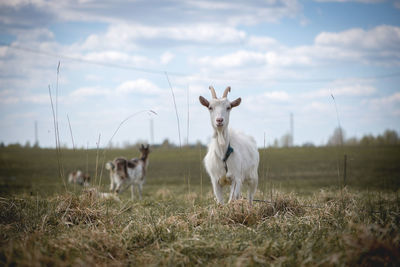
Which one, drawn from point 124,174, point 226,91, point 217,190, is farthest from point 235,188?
point 124,174

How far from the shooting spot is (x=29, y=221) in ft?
16.5

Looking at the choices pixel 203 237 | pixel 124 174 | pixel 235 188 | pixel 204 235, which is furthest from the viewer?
pixel 124 174

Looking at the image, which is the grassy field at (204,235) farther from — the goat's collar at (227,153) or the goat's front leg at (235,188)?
the goat's collar at (227,153)

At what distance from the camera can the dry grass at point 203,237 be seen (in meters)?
3.61

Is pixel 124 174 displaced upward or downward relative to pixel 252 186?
downward

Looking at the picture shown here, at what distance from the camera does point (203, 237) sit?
437 centimetres

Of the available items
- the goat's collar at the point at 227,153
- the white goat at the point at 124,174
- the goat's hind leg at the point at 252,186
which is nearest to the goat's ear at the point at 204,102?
the goat's collar at the point at 227,153

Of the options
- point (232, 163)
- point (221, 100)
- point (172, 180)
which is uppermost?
point (221, 100)

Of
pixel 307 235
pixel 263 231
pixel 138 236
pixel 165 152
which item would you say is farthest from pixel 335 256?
pixel 165 152

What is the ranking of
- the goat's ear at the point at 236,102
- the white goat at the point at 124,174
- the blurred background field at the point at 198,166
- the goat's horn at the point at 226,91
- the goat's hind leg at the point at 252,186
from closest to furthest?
1. the goat's ear at the point at 236,102
2. the goat's horn at the point at 226,91
3. the goat's hind leg at the point at 252,186
4. the white goat at the point at 124,174
5. the blurred background field at the point at 198,166

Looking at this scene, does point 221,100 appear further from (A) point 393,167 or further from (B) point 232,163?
(A) point 393,167

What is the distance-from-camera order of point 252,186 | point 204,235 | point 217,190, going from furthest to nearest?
point 252,186 < point 217,190 < point 204,235

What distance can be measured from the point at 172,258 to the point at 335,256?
1626 mm

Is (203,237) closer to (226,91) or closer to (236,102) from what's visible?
(236,102)
